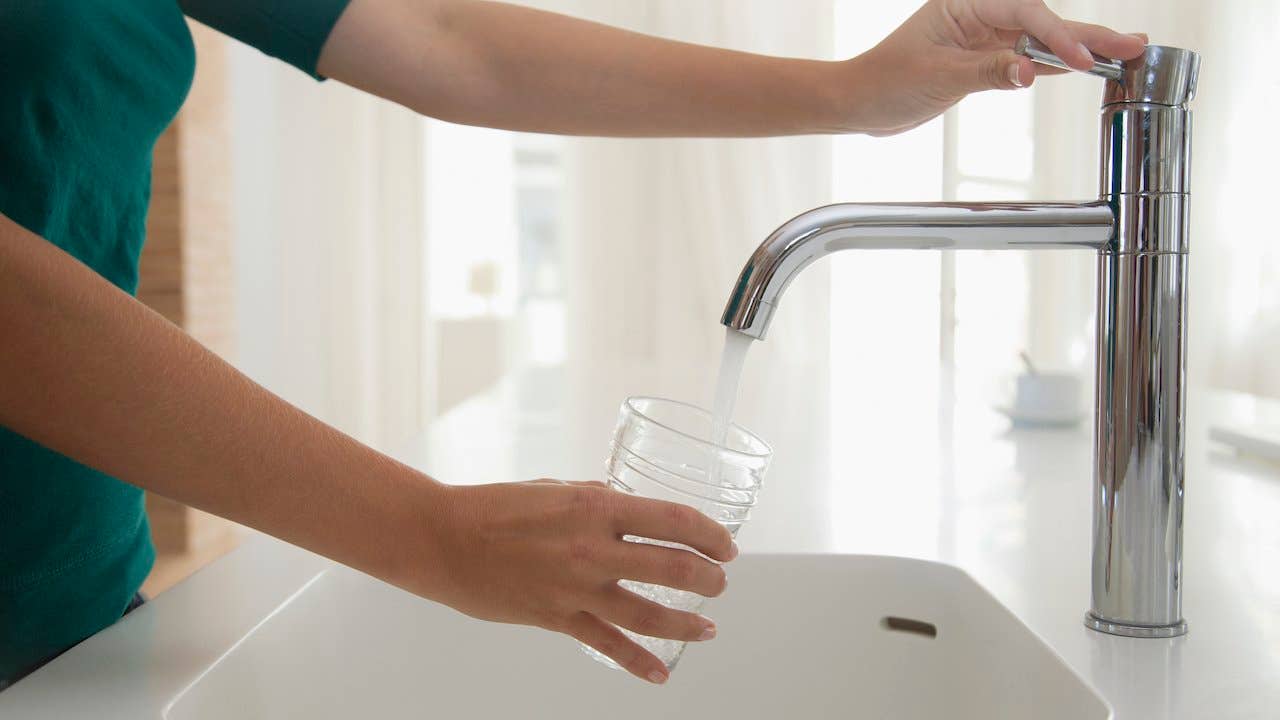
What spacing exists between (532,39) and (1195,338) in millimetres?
3091

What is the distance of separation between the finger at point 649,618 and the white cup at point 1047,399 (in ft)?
2.95

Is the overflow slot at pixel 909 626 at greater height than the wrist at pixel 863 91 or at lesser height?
lesser

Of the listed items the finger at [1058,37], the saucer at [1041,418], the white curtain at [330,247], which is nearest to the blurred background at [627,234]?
the white curtain at [330,247]

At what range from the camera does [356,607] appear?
63 cm

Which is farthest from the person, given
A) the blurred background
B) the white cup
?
the blurred background

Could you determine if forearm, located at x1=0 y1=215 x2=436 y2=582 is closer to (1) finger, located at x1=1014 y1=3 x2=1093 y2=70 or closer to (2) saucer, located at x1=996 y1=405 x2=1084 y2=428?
(1) finger, located at x1=1014 y1=3 x2=1093 y2=70

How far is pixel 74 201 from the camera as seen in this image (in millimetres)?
682

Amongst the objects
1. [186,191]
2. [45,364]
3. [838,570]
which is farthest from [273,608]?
[186,191]

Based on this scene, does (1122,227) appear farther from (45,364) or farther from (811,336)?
(811,336)

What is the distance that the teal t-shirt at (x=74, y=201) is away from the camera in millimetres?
641

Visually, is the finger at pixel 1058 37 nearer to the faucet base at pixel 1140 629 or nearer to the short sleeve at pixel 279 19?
the faucet base at pixel 1140 629

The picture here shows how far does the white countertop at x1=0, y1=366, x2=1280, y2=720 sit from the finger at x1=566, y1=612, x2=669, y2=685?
18cm

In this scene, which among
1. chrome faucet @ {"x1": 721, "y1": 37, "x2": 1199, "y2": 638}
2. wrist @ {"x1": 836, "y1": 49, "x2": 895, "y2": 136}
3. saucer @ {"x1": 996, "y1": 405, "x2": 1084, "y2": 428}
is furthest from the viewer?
saucer @ {"x1": 996, "y1": 405, "x2": 1084, "y2": 428}

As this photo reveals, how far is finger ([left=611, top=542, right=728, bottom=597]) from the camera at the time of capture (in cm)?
40
